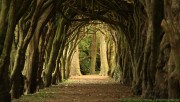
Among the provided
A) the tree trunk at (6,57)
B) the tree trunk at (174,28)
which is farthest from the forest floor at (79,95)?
the tree trunk at (174,28)

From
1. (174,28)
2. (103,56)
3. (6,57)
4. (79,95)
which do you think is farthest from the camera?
(103,56)

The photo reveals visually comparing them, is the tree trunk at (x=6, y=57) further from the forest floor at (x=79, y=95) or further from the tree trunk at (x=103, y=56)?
the tree trunk at (x=103, y=56)

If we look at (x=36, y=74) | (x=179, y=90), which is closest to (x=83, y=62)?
(x=36, y=74)

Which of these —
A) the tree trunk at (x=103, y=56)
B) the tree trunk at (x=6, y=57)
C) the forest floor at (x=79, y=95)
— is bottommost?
the forest floor at (x=79, y=95)

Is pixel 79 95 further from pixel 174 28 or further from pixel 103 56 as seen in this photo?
pixel 103 56

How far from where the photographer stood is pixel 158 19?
11578 millimetres

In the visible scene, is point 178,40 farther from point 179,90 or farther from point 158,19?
point 158,19

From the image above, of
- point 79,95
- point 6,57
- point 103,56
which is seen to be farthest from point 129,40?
point 103,56

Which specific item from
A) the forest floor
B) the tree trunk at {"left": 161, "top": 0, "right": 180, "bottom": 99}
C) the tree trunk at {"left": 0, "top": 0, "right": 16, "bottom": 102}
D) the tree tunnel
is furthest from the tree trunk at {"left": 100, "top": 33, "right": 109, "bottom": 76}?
the tree trunk at {"left": 161, "top": 0, "right": 180, "bottom": 99}

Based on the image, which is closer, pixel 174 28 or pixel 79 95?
pixel 174 28

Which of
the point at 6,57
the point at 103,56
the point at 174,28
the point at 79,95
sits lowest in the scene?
the point at 79,95

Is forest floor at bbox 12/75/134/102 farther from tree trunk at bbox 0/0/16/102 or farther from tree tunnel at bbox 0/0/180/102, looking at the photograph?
tree trunk at bbox 0/0/16/102

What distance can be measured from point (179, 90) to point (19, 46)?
6.10 metres

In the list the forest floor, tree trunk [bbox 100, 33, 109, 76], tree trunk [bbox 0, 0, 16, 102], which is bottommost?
the forest floor
